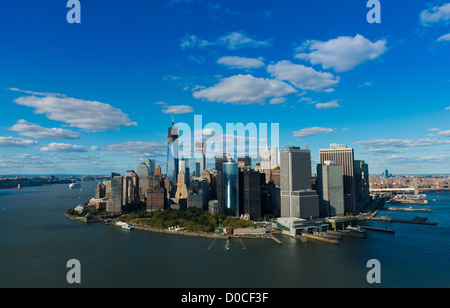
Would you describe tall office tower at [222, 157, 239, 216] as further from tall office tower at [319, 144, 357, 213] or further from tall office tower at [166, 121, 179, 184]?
tall office tower at [166, 121, 179, 184]

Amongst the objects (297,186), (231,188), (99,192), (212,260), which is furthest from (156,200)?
(212,260)

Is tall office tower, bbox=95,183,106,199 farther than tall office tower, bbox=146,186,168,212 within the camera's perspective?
Yes

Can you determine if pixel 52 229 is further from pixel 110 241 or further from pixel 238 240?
pixel 238 240

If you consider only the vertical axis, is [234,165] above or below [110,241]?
above

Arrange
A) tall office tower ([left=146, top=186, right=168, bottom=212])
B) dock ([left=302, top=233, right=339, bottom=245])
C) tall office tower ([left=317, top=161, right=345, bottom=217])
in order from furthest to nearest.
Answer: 1. tall office tower ([left=146, top=186, right=168, bottom=212])
2. tall office tower ([left=317, top=161, right=345, bottom=217])
3. dock ([left=302, top=233, right=339, bottom=245])

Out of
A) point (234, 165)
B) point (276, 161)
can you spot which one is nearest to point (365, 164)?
point (276, 161)

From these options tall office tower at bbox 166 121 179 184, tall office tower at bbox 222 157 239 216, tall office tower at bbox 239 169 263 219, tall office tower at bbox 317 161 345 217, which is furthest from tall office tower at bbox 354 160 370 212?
tall office tower at bbox 166 121 179 184
